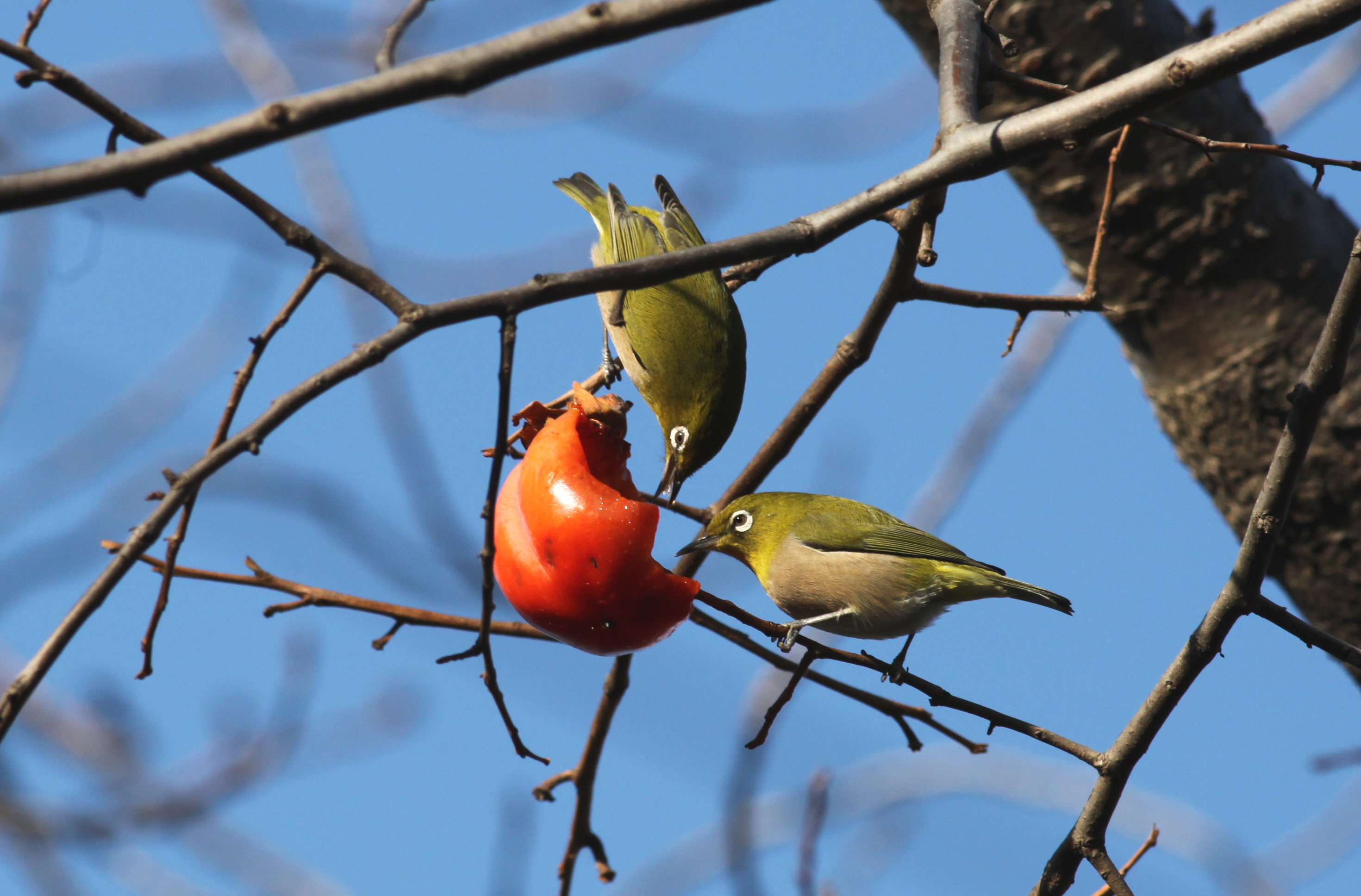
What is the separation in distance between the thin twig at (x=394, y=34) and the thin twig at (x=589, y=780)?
6.46ft

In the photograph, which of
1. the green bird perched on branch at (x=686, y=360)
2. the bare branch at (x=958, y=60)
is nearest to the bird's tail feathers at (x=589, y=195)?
the green bird perched on branch at (x=686, y=360)

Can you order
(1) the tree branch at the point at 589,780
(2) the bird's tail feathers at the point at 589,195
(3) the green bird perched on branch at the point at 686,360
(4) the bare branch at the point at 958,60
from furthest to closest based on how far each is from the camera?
(2) the bird's tail feathers at the point at 589,195
(3) the green bird perched on branch at the point at 686,360
(1) the tree branch at the point at 589,780
(4) the bare branch at the point at 958,60

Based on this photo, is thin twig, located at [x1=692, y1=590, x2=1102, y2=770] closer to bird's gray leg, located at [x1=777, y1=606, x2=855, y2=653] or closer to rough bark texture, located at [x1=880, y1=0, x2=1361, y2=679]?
bird's gray leg, located at [x1=777, y1=606, x2=855, y2=653]

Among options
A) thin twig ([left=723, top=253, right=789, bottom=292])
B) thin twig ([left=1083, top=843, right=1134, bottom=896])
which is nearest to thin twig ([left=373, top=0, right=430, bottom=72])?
thin twig ([left=723, top=253, right=789, bottom=292])

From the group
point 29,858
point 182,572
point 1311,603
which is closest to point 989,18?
point 1311,603

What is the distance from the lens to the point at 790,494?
4836 mm

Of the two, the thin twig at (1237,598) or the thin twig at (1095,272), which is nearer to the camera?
the thin twig at (1237,598)

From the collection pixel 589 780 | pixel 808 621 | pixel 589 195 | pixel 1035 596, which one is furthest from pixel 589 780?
pixel 589 195

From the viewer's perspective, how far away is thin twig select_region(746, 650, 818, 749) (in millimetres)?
2914

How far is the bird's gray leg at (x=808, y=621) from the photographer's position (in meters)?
3.78

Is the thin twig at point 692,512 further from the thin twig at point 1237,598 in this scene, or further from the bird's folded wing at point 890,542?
the thin twig at point 1237,598

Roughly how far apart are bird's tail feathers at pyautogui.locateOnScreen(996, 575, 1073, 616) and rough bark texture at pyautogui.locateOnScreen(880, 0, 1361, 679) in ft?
3.33

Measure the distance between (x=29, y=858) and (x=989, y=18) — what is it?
14.9ft

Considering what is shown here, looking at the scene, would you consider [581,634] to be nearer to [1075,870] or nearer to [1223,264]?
[1075,870]
